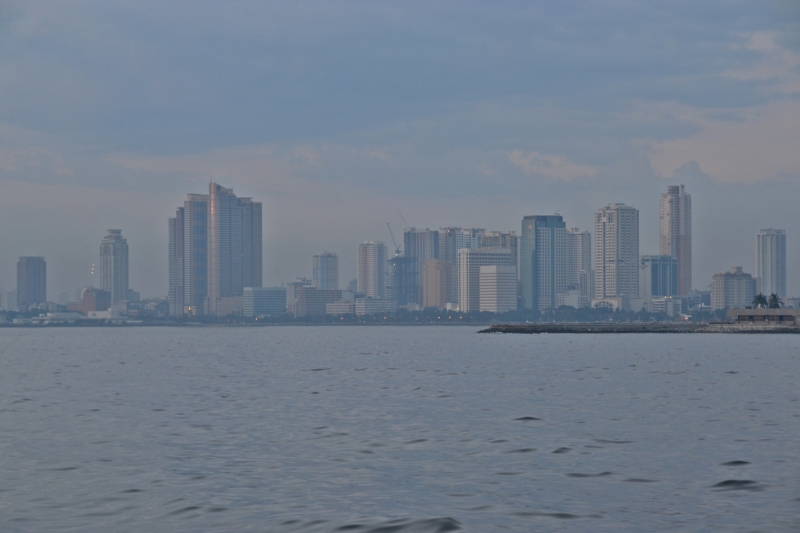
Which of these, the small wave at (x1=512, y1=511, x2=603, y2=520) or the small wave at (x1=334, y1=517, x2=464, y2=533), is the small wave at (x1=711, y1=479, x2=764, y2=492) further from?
the small wave at (x1=334, y1=517, x2=464, y2=533)

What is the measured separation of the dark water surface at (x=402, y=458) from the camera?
23.6 metres

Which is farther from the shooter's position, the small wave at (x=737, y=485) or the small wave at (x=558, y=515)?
the small wave at (x=737, y=485)

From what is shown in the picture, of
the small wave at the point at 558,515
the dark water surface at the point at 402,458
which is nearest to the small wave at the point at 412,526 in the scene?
the dark water surface at the point at 402,458

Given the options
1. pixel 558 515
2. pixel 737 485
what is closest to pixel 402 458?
pixel 558 515

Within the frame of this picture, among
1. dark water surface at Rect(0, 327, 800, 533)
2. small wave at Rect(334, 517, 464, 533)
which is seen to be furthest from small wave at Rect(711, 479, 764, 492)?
small wave at Rect(334, 517, 464, 533)

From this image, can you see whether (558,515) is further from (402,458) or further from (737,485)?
(402,458)

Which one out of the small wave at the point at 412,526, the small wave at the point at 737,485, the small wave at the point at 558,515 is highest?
the small wave at the point at 412,526

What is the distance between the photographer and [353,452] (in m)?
34.3

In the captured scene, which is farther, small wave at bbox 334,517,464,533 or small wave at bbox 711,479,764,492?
small wave at bbox 711,479,764,492

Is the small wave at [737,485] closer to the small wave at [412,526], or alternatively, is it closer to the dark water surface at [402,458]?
the dark water surface at [402,458]

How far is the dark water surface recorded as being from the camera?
23.6 metres

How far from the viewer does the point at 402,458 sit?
108 ft

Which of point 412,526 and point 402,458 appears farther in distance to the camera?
point 402,458

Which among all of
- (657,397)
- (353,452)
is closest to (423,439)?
(353,452)
